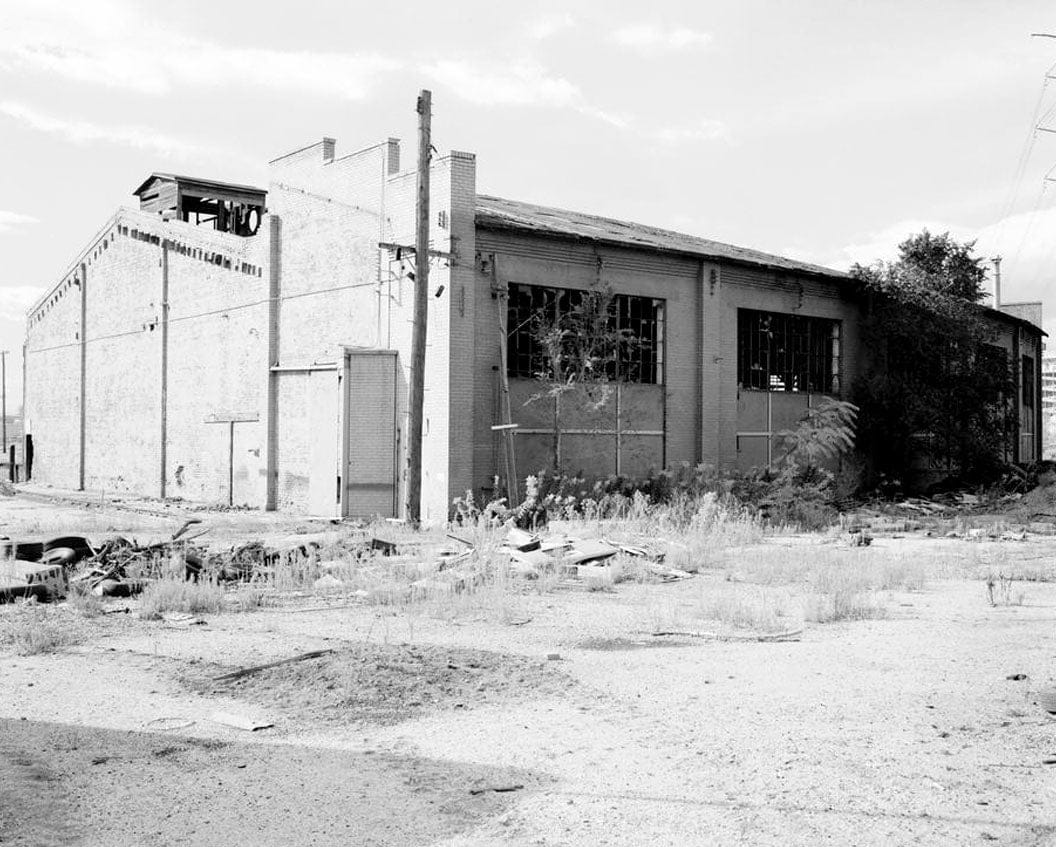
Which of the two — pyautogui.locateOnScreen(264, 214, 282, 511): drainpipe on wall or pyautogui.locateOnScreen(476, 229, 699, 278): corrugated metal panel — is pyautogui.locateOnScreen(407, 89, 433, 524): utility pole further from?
pyautogui.locateOnScreen(264, 214, 282, 511): drainpipe on wall

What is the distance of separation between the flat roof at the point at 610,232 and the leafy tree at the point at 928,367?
59.6 inches

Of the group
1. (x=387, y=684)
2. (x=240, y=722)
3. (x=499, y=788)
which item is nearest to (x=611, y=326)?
(x=387, y=684)

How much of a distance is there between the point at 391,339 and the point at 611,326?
4.56 metres

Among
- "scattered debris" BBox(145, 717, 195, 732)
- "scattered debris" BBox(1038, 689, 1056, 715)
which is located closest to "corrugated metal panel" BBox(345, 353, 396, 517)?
"scattered debris" BBox(145, 717, 195, 732)

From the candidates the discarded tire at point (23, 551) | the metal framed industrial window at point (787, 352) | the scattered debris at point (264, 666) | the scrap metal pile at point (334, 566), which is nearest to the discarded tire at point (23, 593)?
the scrap metal pile at point (334, 566)

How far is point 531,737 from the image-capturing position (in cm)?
624

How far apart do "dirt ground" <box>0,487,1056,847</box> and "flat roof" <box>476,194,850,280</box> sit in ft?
41.1

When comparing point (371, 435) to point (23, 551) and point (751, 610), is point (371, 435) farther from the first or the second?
point (751, 610)

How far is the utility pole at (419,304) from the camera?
18828 millimetres

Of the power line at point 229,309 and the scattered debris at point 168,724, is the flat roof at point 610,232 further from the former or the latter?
the scattered debris at point 168,724

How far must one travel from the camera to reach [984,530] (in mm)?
19031

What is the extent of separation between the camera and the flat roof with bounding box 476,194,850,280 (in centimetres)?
2123

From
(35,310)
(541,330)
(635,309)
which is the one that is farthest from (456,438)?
(35,310)

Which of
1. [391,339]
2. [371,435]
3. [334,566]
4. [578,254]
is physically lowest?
[334,566]
